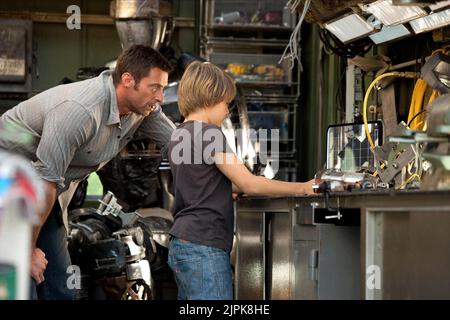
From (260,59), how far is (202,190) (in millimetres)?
5794

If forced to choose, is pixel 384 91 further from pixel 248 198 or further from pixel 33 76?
pixel 33 76

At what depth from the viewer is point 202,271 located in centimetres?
466

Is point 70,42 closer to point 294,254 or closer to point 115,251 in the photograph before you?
point 115,251

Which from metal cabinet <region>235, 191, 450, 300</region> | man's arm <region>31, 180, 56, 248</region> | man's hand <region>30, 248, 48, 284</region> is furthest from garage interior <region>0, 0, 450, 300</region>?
man's hand <region>30, 248, 48, 284</region>

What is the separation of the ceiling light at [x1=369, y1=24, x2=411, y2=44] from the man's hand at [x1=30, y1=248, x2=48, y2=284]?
9.31 feet

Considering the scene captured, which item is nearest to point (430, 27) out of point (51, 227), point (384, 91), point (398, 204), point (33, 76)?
point (384, 91)

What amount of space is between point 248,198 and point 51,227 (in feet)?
3.60

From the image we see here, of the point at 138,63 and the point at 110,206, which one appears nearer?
the point at 138,63

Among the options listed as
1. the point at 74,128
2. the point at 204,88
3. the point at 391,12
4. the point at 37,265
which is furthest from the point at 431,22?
the point at 37,265

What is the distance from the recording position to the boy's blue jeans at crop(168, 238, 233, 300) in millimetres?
4652

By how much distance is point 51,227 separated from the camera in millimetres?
5875
